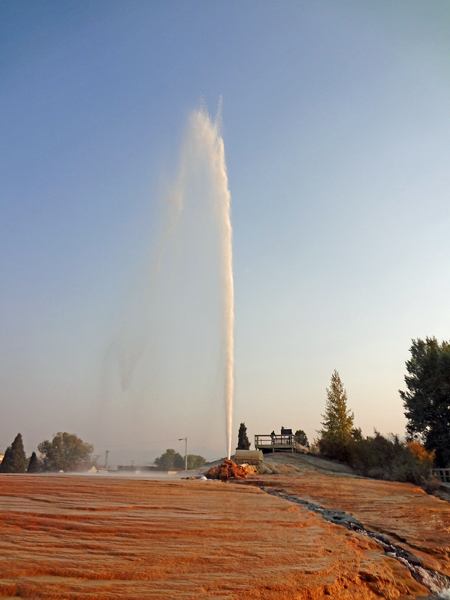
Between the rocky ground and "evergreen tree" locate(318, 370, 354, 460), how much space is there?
85.0 feet

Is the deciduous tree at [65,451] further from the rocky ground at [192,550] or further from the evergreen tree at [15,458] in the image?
the rocky ground at [192,550]

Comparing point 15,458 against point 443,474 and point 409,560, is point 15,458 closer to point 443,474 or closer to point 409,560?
point 443,474

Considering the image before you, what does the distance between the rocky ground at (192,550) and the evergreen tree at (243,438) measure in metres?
29.0

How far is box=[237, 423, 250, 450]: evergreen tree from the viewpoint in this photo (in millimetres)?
36188

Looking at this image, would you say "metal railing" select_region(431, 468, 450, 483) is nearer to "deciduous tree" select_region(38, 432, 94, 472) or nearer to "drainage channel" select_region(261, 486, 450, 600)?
"drainage channel" select_region(261, 486, 450, 600)

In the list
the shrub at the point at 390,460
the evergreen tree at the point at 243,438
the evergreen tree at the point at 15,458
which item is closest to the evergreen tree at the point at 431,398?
the shrub at the point at 390,460

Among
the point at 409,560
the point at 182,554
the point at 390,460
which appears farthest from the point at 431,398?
the point at 182,554

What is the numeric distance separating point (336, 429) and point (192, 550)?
32106 mm

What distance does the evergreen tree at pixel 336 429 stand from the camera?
32875mm

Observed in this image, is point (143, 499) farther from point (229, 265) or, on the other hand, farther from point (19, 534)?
point (229, 265)

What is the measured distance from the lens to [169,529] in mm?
5266

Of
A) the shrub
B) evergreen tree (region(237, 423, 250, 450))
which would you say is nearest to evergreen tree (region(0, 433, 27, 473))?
evergreen tree (region(237, 423, 250, 450))

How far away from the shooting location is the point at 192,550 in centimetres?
443

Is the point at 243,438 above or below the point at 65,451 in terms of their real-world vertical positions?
above
